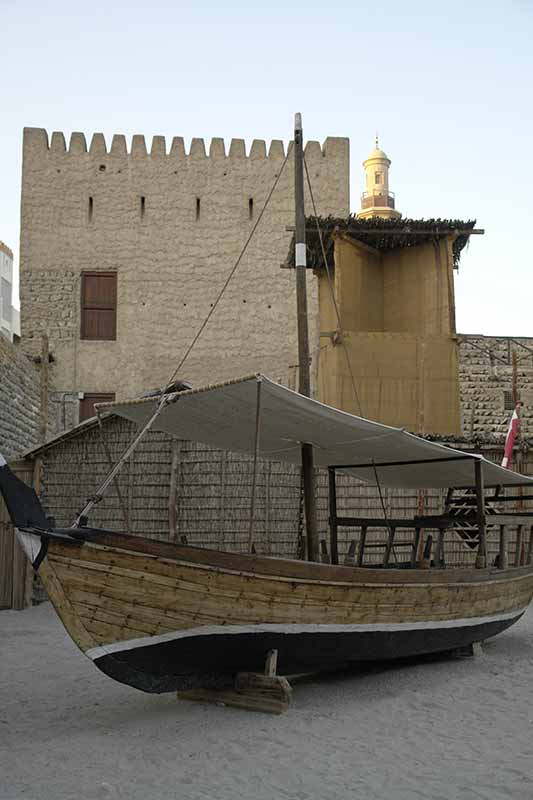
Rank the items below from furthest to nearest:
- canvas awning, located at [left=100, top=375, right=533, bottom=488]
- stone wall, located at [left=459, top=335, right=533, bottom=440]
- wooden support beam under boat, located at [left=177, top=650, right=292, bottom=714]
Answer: stone wall, located at [left=459, top=335, right=533, bottom=440], canvas awning, located at [left=100, top=375, right=533, bottom=488], wooden support beam under boat, located at [left=177, top=650, right=292, bottom=714]

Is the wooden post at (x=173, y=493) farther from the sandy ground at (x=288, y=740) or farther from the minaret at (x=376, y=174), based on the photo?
the minaret at (x=376, y=174)

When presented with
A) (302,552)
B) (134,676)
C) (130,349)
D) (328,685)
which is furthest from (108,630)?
(130,349)

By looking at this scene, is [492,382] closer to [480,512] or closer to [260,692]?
[480,512]

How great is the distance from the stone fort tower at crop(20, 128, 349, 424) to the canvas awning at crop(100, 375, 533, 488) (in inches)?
387

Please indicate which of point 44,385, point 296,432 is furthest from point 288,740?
point 44,385

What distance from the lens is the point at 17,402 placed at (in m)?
13.9

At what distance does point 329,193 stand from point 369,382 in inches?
312

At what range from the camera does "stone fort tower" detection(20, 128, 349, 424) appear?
715 inches

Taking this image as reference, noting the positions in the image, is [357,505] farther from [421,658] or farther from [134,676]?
[134,676]

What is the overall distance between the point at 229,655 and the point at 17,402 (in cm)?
956

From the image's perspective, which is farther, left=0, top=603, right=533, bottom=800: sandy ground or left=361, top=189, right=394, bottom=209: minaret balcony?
left=361, top=189, right=394, bottom=209: minaret balcony

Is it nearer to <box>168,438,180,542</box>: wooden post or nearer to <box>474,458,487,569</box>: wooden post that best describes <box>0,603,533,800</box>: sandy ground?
<box>474,458,487,569</box>: wooden post

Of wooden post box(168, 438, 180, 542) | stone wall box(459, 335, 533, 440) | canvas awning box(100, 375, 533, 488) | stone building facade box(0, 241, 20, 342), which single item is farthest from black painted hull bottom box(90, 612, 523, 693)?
stone building facade box(0, 241, 20, 342)

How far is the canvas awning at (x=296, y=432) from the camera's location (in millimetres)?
5609
